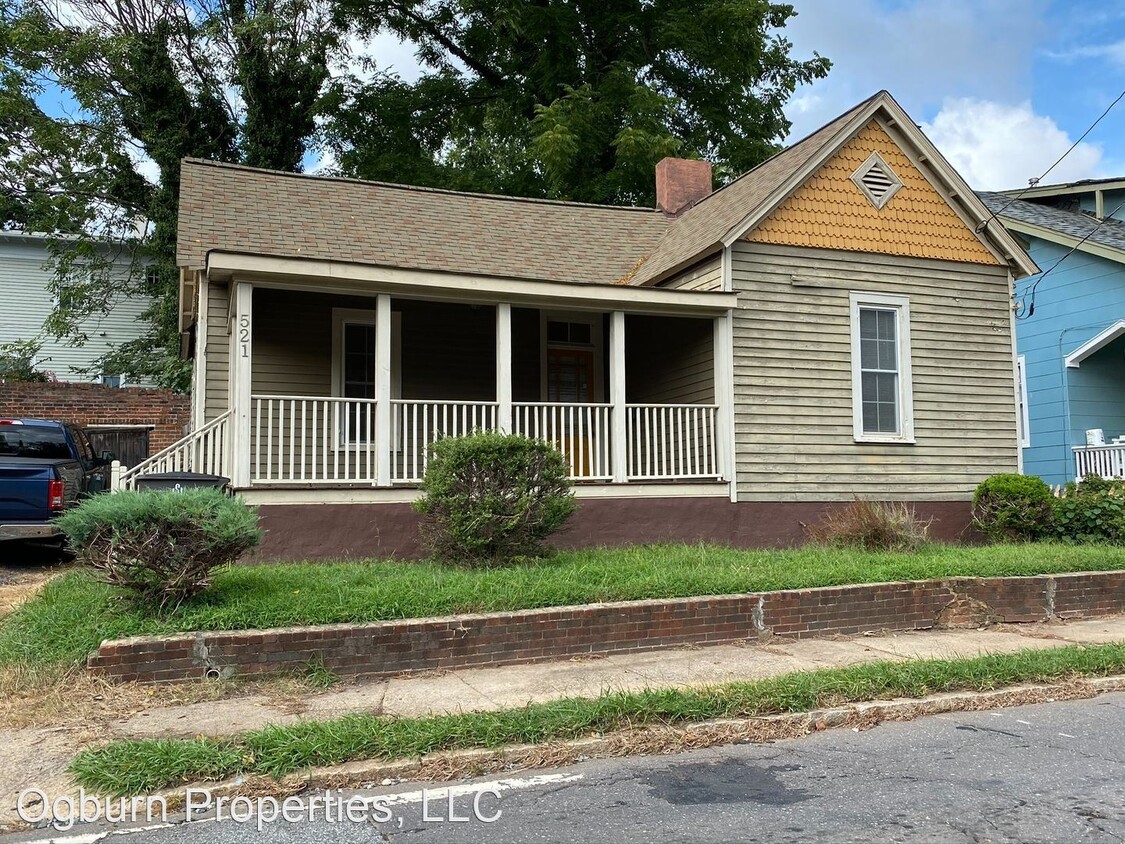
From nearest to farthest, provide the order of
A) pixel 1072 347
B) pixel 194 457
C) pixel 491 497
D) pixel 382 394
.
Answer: pixel 491 497 < pixel 194 457 < pixel 382 394 < pixel 1072 347

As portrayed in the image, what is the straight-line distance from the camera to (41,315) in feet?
91.2

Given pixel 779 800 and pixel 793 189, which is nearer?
pixel 779 800

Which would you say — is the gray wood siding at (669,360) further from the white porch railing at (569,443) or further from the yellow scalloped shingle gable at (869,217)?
the yellow scalloped shingle gable at (869,217)

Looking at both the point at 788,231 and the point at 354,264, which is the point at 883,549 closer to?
the point at 788,231

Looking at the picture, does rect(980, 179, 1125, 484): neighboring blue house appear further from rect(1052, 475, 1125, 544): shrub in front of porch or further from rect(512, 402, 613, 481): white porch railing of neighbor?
rect(512, 402, 613, 481): white porch railing of neighbor

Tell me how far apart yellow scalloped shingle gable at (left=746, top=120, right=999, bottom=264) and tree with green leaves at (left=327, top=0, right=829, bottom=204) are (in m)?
9.67

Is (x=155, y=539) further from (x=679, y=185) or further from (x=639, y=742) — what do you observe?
(x=679, y=185)

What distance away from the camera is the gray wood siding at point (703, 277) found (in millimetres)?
12584

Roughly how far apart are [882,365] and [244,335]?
8559mm

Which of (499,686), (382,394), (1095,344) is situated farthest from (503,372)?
(1095,344)

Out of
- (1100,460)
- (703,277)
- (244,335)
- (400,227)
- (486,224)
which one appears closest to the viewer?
(244,335)

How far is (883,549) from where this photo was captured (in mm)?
11242

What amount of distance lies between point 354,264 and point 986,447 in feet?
30.6

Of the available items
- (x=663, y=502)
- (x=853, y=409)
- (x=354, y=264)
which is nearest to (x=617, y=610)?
(x=663, y=502)
